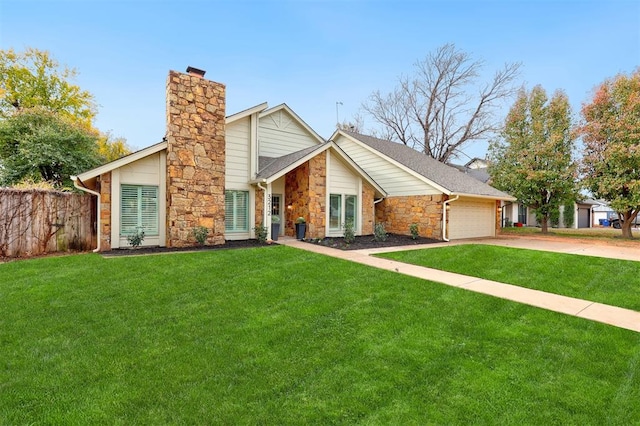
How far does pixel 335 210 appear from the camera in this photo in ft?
44.0

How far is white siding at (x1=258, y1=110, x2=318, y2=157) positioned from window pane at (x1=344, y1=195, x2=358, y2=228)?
4.11m

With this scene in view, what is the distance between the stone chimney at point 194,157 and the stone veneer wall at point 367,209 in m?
6.45

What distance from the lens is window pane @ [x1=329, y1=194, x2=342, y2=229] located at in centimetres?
1324

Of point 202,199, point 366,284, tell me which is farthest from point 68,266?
point 366,284

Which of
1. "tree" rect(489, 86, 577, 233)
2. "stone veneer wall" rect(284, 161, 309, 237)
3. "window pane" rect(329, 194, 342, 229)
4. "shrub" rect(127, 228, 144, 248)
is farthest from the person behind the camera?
"tree" rect(489, 86, 577, 233)

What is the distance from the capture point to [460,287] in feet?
19.6

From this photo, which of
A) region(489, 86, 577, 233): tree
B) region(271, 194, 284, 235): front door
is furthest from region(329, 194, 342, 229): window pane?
region(489, 86, 577, 233): tree

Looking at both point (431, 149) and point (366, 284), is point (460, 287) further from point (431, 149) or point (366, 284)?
point (431, 149)

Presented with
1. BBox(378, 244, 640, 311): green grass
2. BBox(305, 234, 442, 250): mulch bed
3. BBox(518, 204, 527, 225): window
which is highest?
BBox(518, 204, 527, 225): window

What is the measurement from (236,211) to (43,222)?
5.80 metres

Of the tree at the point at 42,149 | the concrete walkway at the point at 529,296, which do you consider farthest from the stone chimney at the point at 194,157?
the tree at the point at 42,149

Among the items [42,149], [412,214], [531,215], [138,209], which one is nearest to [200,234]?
[138,209]

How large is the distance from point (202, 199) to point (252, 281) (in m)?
5.47

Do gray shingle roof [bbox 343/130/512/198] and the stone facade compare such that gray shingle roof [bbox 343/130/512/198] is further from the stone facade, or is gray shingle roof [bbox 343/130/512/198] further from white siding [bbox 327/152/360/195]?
the stone facade
